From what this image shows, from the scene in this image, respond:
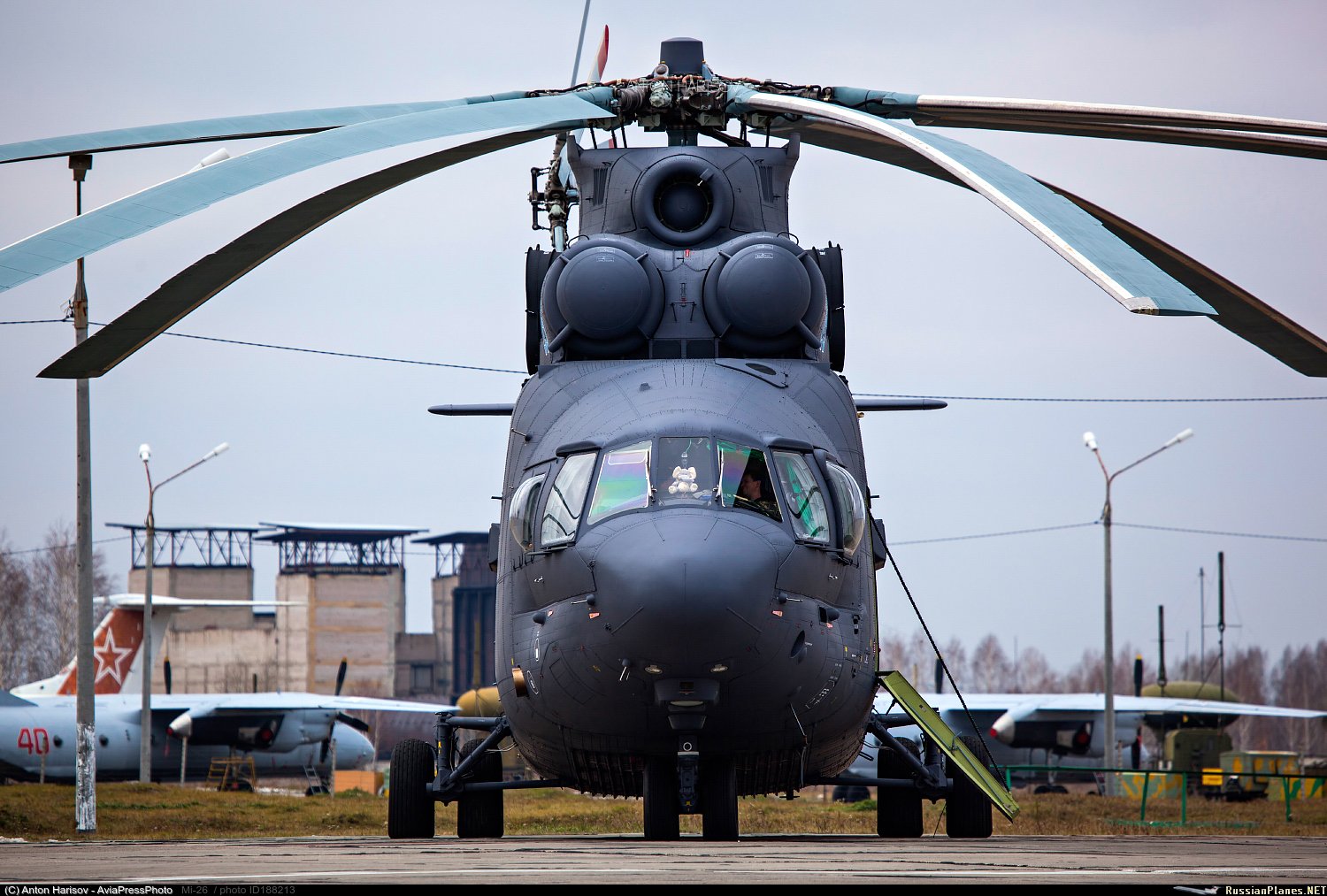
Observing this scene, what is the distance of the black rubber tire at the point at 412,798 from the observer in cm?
1425

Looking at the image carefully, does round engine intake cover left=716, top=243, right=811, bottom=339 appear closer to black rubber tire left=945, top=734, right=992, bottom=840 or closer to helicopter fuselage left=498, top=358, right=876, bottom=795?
helicopter fuselage left=498, top=358, right=876, bottom=795

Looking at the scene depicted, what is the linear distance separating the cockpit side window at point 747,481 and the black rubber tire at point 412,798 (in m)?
5.09

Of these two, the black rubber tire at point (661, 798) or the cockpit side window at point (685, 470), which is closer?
the cockpit side window at point (685, 470)

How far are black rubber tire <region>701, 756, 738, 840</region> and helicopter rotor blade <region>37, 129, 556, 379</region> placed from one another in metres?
4.68

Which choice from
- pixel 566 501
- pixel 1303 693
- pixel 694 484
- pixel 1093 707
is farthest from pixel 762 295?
pixel 1303 693

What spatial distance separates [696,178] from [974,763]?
559cm

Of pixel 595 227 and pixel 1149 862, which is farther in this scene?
pixel 595 227

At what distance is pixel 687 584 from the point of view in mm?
10008

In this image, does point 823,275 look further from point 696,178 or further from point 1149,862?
point 1149,862

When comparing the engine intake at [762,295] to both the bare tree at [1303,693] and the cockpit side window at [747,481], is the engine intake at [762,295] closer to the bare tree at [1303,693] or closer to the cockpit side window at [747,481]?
the cockpit side window at [747,481]

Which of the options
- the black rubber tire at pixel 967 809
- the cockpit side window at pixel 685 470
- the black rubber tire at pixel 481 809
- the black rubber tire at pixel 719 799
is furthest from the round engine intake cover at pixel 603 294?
the black rubber tire at pixel 967 809

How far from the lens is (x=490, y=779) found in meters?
14.8
